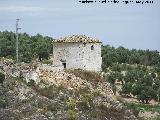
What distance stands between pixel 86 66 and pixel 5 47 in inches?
1592

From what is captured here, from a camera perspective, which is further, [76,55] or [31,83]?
[76,55]

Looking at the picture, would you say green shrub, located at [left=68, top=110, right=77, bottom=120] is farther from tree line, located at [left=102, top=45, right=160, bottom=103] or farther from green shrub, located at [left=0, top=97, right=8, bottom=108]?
tree line, located at [left=102, top=45, right=160, bottom=103]

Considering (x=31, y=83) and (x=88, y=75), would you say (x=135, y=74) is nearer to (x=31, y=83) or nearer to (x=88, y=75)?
(x=88, y=75)

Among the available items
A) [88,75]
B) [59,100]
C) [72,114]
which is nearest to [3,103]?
[59,100]

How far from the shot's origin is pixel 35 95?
4225 centimetres

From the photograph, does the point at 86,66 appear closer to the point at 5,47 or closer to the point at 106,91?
the point at 106,91

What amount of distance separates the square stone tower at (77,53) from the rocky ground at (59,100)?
1.43m

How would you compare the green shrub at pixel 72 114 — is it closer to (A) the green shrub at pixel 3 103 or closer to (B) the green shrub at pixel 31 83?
(B) the green shrub at pixel 31 83

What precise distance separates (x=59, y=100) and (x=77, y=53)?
731cm

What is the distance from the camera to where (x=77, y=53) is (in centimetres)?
4894

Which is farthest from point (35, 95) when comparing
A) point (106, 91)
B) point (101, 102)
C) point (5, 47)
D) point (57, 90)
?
point (5, 47)

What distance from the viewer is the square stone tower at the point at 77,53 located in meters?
49.0

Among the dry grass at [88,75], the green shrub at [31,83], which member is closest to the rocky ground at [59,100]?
the green shrub at [31,83]

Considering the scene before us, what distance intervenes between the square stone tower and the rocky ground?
1.43 m
